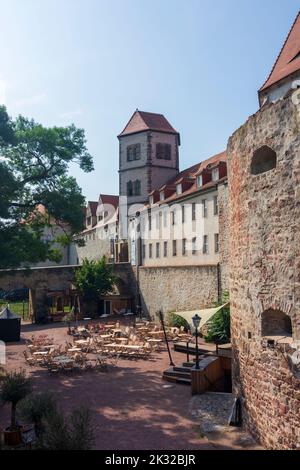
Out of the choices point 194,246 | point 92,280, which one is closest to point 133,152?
point 92,280

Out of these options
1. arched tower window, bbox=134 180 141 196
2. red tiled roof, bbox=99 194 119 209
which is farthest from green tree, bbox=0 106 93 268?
red tiled roof, bbox=99 194 119 209

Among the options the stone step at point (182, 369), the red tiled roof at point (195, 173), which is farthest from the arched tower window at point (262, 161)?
the red tiled roof at point (195, 173)

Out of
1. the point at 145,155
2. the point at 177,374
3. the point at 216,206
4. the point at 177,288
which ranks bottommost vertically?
the point at 177,374

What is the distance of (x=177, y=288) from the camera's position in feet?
89.6

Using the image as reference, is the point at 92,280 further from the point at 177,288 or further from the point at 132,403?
the point at 132,403

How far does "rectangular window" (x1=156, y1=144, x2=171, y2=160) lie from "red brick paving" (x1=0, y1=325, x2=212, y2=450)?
81.8ft

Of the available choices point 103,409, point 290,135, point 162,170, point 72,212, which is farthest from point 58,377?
point 162,170

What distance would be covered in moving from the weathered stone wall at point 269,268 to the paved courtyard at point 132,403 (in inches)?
Result: 63.5

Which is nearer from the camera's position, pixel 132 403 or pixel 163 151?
pixel 132 403

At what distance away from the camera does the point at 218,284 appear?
22.8 meters

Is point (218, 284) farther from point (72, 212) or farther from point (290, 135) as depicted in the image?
point (290, 135)

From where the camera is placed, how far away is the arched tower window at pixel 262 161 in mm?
8508

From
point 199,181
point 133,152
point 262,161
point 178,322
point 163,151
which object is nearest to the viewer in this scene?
point 262,161

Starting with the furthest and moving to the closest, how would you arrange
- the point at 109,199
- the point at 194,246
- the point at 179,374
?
the point at 109,199 < the point at 194,246 < the point at 179,374
